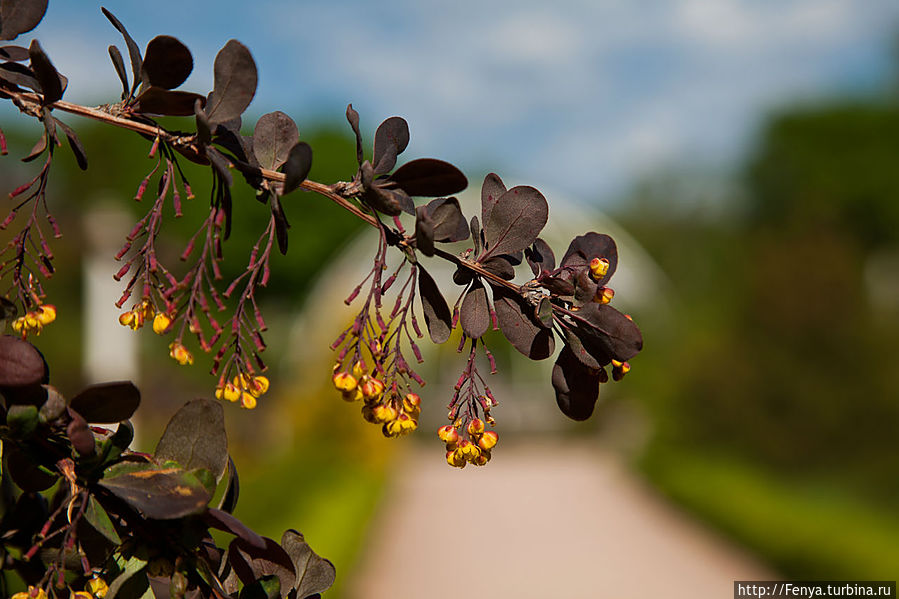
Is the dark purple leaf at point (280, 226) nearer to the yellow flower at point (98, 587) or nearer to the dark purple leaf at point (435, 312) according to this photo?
the dark purple leaf at point (435, 312)

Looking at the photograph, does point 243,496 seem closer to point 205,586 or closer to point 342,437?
point 342,437

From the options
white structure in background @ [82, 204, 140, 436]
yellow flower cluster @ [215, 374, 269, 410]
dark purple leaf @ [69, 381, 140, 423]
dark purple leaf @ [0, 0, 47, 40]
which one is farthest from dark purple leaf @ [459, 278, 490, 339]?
white structure in background @ [82, 204, 140, 436]

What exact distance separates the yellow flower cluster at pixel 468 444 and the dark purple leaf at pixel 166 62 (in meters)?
0.49

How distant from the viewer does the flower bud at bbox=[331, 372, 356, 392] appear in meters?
0.78

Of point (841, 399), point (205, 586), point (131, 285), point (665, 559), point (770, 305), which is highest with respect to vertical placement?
point (770, 305)

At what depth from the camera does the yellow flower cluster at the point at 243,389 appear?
79 centimetres

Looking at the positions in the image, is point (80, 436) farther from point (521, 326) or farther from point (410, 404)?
point (521, 326)

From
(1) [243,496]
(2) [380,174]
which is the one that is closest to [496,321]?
(2) [380,174]

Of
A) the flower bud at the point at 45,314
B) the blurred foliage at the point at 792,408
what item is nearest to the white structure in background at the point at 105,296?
the blurred foliage at the point at 792,408

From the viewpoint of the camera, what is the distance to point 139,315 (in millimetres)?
848

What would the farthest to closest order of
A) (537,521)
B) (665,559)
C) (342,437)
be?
(342,437) → (537,521) → (665,559)

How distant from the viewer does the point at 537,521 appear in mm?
8586

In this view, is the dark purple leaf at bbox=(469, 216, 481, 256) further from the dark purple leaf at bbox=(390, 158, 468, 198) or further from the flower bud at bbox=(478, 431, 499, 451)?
the flower bud at bbox=(478, 431, 499, 451)

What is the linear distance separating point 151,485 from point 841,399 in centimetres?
943
